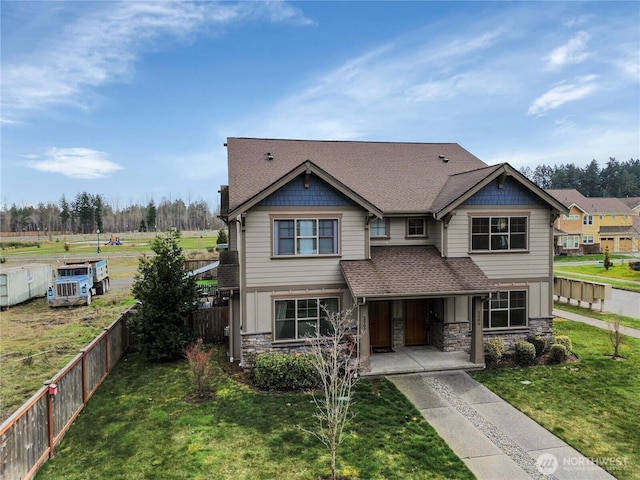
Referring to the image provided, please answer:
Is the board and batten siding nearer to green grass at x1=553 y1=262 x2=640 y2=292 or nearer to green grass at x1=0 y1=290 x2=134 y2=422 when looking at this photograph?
green grass at x1=0 y1=290 x2=134 y2=422

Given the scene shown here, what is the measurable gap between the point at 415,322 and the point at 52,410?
464 inches

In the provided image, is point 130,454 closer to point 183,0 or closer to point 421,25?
point 183,0

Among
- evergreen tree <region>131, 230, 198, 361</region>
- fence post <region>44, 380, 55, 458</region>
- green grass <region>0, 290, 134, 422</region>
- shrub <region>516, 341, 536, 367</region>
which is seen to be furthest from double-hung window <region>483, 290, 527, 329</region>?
green grass <region>0, 290, 134, 422</region>

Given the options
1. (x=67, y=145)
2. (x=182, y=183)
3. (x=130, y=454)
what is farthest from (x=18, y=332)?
(x=182, y=183)

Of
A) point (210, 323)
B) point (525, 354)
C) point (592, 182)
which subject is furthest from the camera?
point (592, 182)

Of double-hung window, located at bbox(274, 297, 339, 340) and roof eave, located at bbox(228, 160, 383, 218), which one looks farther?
double-hung window, located at bbox(274, 297, 339, 340)

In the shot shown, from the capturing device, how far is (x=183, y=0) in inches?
576

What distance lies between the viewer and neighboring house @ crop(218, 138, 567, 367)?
507 inches

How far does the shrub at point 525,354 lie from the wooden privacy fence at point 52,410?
13.5 metres

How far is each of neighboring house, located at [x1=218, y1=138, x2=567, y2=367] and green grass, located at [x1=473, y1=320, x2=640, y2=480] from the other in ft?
5.87

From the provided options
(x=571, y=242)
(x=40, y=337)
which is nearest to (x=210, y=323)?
(x=40, y=337)

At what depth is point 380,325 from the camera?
48.1 feet

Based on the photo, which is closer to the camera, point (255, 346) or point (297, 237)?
point (255, 346)

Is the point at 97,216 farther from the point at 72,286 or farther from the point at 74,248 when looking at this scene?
the point at 72,286
